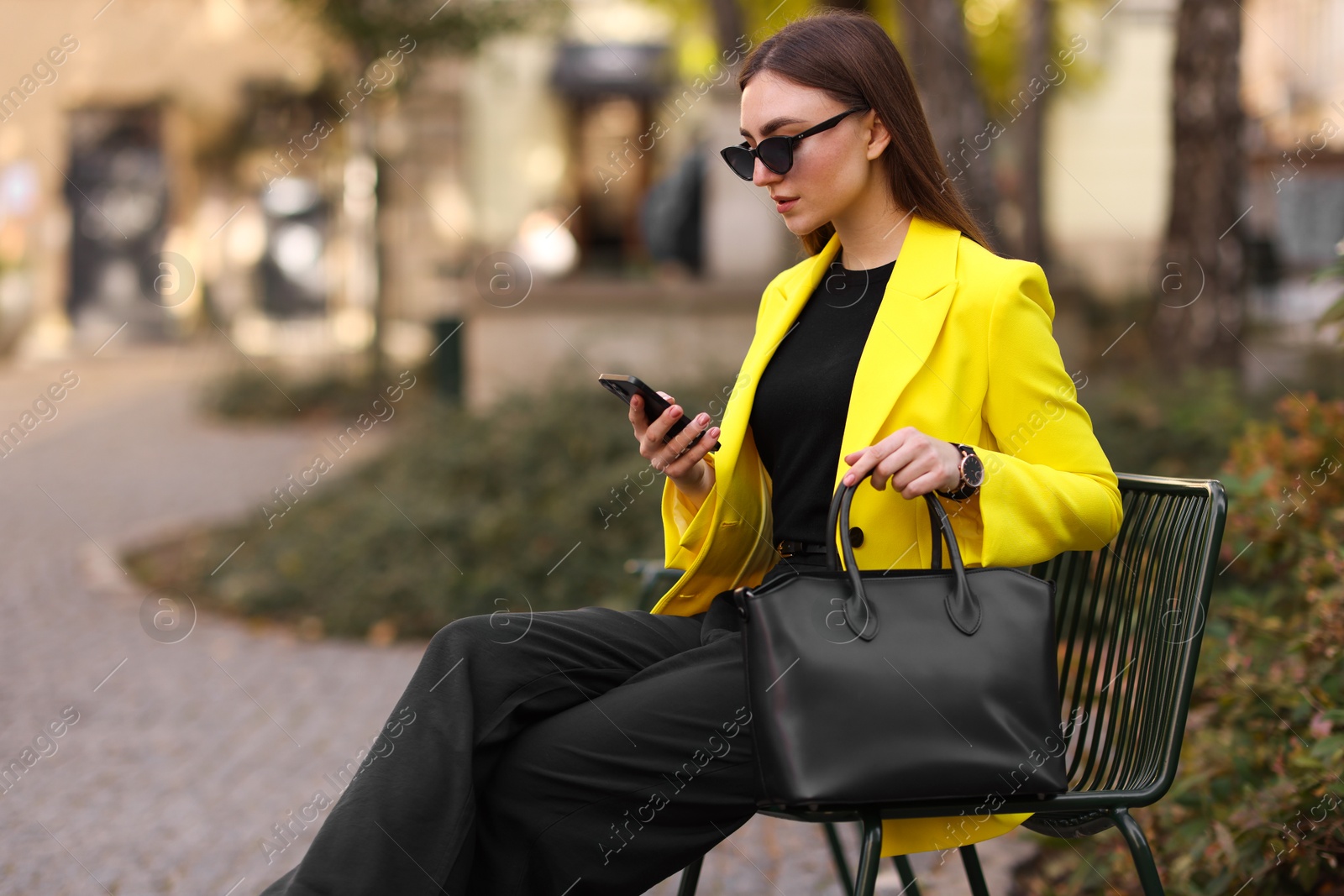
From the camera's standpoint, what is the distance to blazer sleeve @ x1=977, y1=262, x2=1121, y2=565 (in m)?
2.09

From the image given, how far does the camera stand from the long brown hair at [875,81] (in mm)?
2334

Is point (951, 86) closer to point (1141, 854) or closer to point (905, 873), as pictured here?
point (905, 873)

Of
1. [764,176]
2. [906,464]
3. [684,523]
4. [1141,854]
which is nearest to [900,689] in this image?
[906,464]

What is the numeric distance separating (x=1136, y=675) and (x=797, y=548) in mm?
628

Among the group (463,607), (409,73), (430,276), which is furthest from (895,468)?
(430,276)

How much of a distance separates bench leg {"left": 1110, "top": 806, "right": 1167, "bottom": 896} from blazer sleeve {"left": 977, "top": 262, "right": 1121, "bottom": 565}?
16.4 inches

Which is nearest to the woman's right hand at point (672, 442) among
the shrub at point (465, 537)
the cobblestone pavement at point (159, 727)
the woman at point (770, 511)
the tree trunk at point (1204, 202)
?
the woman at point (770, 511)

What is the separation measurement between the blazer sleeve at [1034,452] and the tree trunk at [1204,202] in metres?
5.66

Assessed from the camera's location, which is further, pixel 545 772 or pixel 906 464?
pixel 545 772

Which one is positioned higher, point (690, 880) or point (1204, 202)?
point (690, 880)

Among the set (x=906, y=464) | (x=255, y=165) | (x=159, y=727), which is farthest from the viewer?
(x=255, y=165)

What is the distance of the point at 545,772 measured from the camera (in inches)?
82.6

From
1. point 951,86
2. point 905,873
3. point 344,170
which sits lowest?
point 344,170

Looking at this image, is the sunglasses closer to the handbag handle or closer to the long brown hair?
the long brown hair
